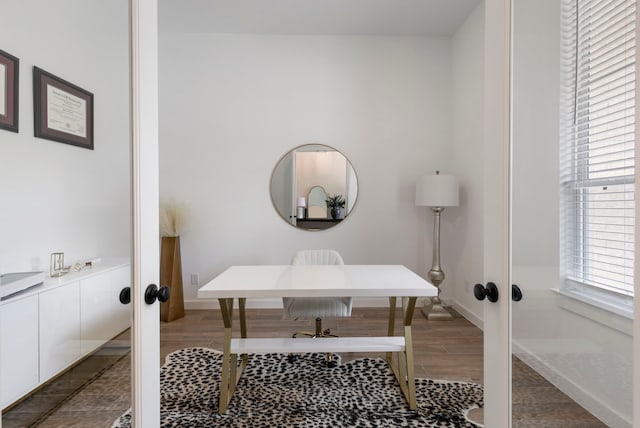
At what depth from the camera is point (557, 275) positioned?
34.5 inches

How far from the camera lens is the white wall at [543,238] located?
2.51 ft

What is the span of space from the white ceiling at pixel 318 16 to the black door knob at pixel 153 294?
120 inches

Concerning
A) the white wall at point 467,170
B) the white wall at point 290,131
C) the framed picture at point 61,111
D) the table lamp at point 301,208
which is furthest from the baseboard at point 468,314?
the framed picture at point 61,111

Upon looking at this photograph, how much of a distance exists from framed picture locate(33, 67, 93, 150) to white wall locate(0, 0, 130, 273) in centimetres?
2

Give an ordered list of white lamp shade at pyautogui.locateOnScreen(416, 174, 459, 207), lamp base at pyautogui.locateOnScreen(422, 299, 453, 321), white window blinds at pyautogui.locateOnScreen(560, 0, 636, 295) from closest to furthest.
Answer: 1. white window blinds at pyautogui.locateOnScreen(560, 0, 636, 295)
2. white lamp shade at pyautogui.locateOnScreen(416, 174, 459, 207)
3. lamp base at pyautogui.locateOnScreen(422, 299, 453, 321)

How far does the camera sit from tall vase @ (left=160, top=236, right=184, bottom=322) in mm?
3438

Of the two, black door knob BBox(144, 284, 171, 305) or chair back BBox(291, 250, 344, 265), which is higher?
black door knob BBox(144, 284, 171, 305)

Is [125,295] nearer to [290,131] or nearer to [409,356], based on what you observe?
[409,356]

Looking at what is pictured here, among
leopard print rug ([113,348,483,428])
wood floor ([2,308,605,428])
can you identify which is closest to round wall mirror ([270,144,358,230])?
wood floor ([2,308,605,428])

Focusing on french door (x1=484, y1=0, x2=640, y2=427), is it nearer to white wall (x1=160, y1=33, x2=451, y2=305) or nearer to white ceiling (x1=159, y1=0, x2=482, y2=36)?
white ceiling (x1=159, y1=0, x2=482, y2=36)

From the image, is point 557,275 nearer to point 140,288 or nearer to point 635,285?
point 635,285

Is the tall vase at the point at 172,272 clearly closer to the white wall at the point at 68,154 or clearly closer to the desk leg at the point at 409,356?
the desk leg at the point at 409,356

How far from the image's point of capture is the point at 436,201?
3336 mm

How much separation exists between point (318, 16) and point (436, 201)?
2246 millimetres
